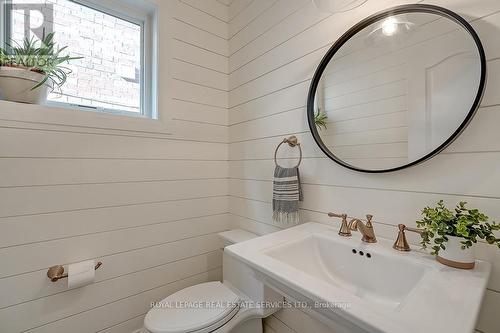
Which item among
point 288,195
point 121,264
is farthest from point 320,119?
point 121,264

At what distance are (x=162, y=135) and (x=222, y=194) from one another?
2.12 ft

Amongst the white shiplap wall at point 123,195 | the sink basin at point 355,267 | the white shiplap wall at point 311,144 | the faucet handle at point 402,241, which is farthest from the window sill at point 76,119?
the faucet handle at point 402,241

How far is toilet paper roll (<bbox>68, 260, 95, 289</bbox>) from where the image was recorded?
1.10 m

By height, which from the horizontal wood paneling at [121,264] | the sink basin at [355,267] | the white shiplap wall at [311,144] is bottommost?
the horizontal wood paneling at [121,264]

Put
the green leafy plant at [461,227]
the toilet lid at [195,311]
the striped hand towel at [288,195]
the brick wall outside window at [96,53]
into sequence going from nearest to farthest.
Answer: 1. the green leafy plant at [461,227]
2. the toilet lid at [195,311]
3. the striped hand towel at [288,195]
4. the brick wall outside window at [96,53]

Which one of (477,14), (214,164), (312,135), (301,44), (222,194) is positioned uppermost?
(301,44)

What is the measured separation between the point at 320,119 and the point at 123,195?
123 cm

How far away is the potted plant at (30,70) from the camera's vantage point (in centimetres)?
103

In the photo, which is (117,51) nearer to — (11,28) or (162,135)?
(11,28)

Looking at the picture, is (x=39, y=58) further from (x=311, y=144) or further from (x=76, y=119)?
(x=311, y=144)

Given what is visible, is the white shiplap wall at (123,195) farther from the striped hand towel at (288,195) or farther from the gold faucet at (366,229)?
the gold faucet at (366,229)

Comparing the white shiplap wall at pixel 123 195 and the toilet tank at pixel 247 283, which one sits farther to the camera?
the toilet tank at pixel 247 283

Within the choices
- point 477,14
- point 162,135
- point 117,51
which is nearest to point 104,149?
point 162,135

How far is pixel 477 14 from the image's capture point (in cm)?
70
